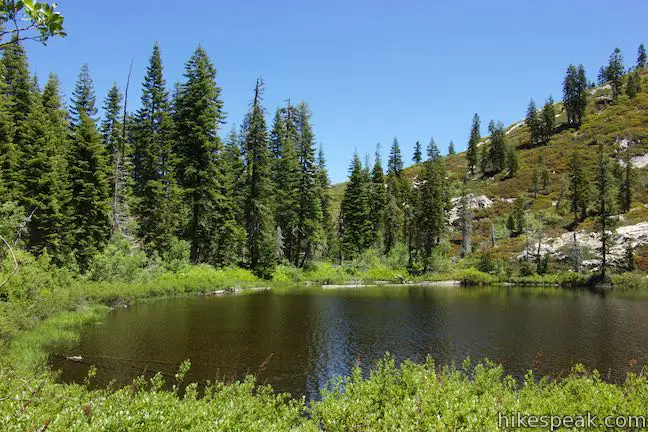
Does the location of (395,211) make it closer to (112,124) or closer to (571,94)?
(112,124)

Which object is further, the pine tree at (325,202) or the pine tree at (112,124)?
the pine tree at (325,202)

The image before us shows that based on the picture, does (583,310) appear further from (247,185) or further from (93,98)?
(93,98)

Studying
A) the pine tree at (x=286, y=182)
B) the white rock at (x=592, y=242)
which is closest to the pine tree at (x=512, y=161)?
the white rock at (x=592, y=242)

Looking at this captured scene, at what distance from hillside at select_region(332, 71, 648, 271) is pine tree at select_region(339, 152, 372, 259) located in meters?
9.12

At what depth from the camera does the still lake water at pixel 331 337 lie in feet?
52.6

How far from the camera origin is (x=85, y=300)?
26719 millimetres

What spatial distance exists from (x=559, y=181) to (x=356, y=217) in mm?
48415

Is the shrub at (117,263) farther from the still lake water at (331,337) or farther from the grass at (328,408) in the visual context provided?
the grass at (328,408)

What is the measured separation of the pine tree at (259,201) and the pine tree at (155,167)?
8.80 metres

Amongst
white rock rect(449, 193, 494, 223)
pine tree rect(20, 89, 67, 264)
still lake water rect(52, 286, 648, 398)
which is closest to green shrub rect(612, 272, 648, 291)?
still lake water rect(52, 286, 648, 398)

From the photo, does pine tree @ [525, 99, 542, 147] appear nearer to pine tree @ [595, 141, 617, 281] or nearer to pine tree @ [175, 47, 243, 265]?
pine tree @ [595, 141, 617, 281]

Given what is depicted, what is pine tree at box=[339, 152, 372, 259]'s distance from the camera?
66375 mm

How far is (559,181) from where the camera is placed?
8669 cm

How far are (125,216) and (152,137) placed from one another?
9.54 m
